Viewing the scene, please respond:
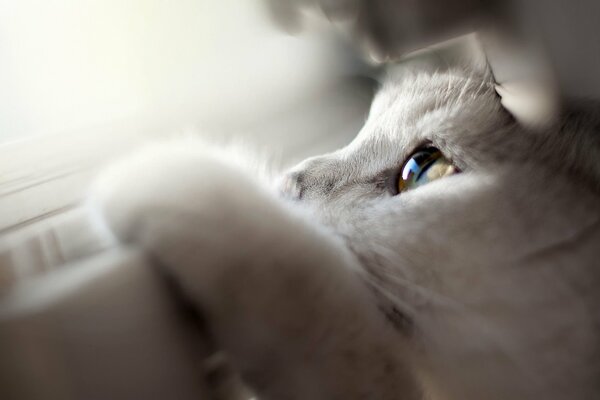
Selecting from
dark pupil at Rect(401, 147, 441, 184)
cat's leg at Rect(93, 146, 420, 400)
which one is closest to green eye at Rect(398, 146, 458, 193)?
dark pupil at Rect(401, 147, 441, 184)

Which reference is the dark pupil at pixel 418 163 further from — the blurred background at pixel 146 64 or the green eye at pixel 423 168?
the blurred background at pixel 146 64

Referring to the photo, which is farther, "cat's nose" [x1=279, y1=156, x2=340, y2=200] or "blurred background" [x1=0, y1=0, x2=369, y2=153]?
"cat's nose" [x1=279, y1=156, x2=340, y2=200]

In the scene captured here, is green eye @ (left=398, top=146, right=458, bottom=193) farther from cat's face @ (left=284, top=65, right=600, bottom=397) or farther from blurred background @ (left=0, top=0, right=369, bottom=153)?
blurred background @ (left=0, top=0, right=369, bottom=153)

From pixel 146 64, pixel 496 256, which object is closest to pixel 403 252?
pixel 496 256

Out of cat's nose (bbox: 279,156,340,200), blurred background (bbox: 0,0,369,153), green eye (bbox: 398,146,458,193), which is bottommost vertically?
green eye (bbox: 398,146,458,193)

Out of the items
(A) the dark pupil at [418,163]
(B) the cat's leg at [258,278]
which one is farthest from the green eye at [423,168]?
(B) the cat's leg at [258,278]

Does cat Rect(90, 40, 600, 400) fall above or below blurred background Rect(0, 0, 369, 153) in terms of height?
below
